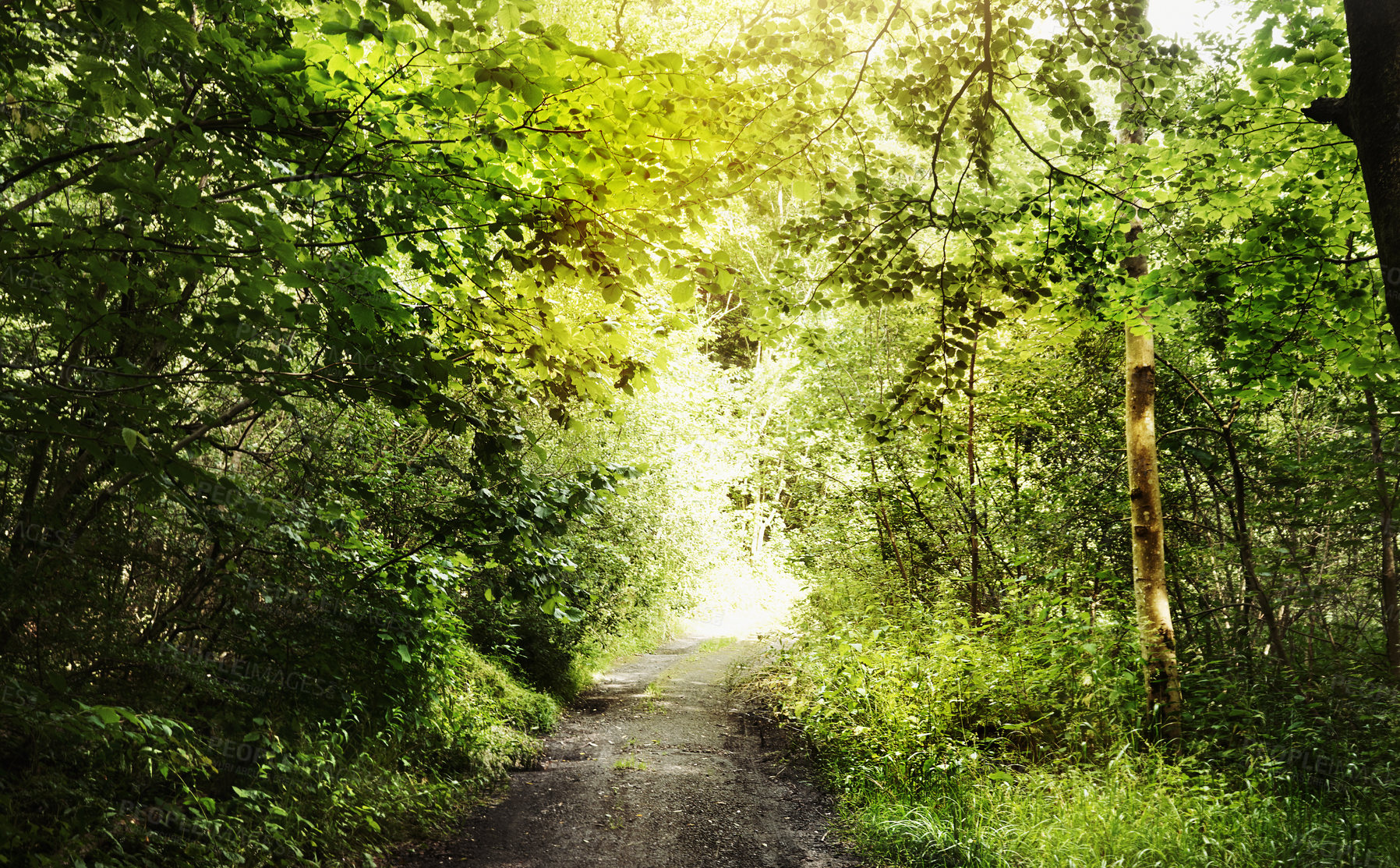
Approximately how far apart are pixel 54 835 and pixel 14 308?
252cm

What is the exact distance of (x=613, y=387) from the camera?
4.05m

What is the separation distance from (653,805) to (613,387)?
16.8 feet

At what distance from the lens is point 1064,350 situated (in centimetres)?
816

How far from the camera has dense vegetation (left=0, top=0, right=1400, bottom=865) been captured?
284 centimetres

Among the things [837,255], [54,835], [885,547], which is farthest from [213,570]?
[885,547]

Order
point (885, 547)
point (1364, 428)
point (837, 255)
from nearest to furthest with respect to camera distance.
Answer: point (837, 255)
point (1364, 428)
point (885, 547)

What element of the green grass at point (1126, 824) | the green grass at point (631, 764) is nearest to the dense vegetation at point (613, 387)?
the green grass at point (1126, 824)

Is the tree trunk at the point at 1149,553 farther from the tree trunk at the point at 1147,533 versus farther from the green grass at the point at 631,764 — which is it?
the green grass at the point at 631,764

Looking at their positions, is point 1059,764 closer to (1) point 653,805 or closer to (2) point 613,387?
(1) point 653,805

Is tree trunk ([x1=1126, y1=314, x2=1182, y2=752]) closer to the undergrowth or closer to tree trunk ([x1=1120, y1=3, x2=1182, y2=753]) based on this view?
tree trunk ([x1=1120, y1=3, x2=1182, y2=753])

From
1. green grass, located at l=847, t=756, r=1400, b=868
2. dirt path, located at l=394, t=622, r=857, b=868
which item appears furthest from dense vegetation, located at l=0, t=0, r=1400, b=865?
dirt path, located at l=394, t=622, r=857, b=868

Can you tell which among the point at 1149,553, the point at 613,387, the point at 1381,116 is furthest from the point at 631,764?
the point at 1381,116

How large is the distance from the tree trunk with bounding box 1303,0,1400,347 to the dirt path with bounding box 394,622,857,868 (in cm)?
540

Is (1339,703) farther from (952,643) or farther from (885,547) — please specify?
(885,547)
